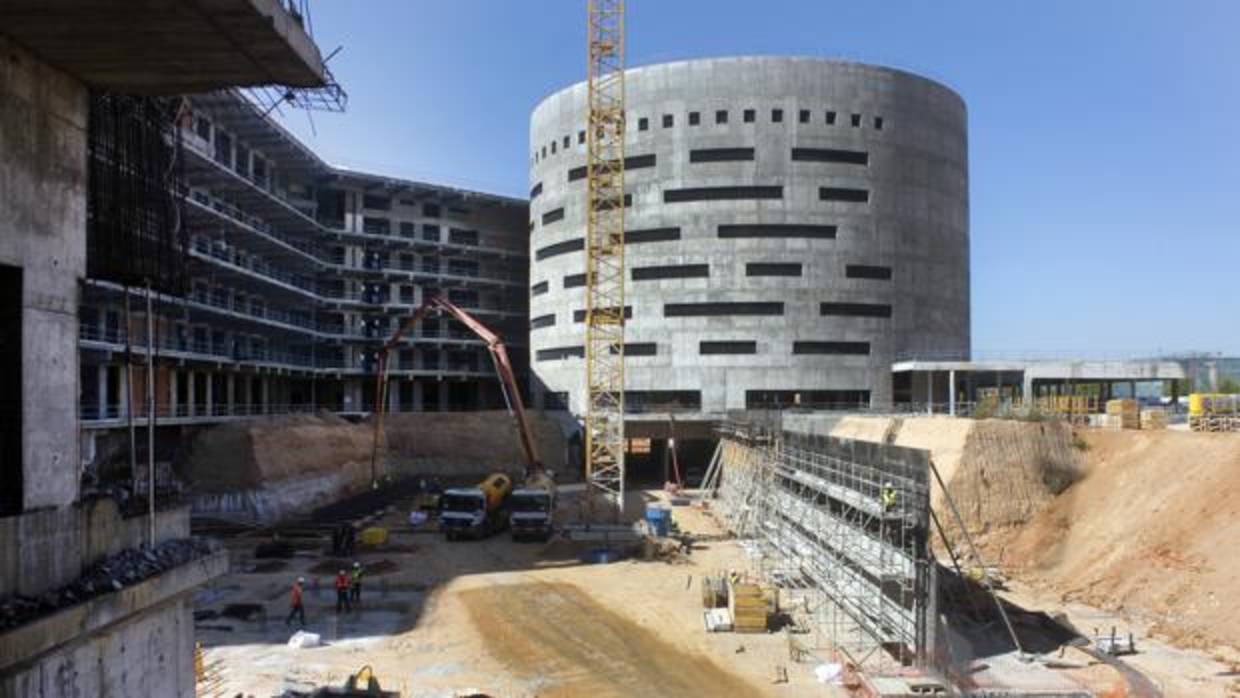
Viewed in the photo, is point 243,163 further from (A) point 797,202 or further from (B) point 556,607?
(B) point 556,607

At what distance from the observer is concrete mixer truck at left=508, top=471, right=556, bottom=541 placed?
131 feet

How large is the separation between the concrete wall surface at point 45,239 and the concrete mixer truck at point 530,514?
28.3m

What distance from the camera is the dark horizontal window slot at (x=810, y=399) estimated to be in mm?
66125

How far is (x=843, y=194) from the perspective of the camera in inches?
2603

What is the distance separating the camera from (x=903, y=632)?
70.9 feet

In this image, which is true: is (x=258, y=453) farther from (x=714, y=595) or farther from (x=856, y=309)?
(x=856, y=309)

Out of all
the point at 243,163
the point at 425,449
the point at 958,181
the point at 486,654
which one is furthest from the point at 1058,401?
the point at 243,163

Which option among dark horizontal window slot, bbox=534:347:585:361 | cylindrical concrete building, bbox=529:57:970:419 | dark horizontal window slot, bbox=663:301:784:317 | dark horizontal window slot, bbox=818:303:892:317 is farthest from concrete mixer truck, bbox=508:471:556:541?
dark horizontal window slot, bbox=818:303:892:317

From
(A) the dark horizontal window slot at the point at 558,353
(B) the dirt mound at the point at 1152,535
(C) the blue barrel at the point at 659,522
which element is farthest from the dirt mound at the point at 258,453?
(B) the dirt mound at the point at 1152,535

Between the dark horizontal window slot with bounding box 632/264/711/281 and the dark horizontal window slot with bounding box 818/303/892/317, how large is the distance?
31.2 feet

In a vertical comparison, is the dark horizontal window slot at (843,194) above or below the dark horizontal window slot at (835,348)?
above

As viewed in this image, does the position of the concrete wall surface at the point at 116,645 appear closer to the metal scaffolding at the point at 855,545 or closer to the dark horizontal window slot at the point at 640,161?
the metal scaffolding at the point at 855,545

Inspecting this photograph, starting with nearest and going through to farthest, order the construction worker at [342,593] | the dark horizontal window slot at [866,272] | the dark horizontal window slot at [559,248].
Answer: the construction worker at [342,593]
the dark horizontal window slot at [866,272]
the dark horizontal window slot at [559,248]

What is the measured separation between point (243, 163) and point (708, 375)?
38.3 metres
